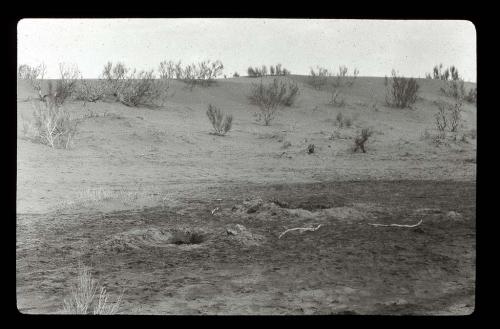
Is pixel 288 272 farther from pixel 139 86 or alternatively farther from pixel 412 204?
pixel 139 86

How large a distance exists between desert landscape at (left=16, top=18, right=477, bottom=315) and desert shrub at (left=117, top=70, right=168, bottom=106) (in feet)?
6.56

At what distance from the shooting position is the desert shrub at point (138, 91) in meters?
18.6

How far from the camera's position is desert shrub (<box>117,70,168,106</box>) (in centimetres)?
1861

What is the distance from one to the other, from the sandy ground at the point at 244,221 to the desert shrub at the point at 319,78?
37.1 feet

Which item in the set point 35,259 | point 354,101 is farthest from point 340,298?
point 354,101

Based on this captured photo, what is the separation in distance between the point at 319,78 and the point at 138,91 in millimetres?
11483

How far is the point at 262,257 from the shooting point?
5953mm

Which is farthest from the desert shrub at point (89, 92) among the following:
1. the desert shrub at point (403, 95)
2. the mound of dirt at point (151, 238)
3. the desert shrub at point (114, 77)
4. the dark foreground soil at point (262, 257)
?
the desert shrub at point (403, 95)

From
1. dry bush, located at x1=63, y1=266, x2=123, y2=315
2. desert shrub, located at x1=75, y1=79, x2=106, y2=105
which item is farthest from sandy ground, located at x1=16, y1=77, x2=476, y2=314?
desert shrub, located at x1=75, y1=79, x2=106, y2=105

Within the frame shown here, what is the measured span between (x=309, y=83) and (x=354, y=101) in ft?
14.3

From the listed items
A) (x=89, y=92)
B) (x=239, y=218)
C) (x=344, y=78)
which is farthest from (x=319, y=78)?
(x=239, y=218)

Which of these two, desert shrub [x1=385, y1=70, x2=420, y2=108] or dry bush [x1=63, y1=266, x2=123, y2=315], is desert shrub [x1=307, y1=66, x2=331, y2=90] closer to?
desert shrub [x1=385, y1=70, x2=420, y2=108]

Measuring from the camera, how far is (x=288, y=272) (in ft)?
18.1

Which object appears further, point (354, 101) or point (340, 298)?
point (354, 101)
